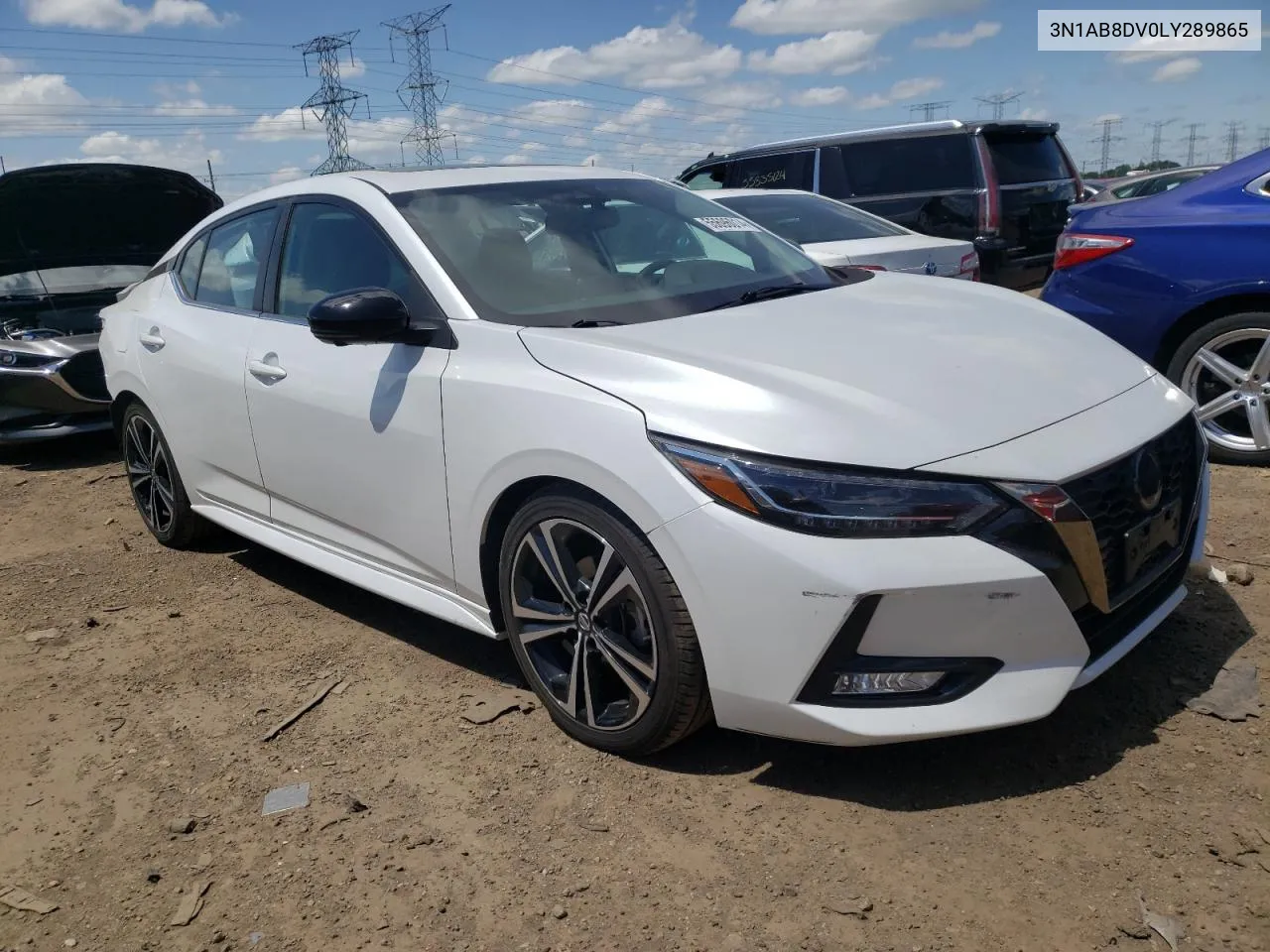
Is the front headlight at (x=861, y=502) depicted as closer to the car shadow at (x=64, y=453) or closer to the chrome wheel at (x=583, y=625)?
the chrome wheel at (x=583, y=625)

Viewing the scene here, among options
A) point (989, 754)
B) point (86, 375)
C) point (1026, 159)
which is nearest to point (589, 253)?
point (989, 754)

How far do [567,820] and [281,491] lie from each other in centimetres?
186

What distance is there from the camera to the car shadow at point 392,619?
3578 millimetres

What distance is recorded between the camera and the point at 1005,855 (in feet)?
7.66

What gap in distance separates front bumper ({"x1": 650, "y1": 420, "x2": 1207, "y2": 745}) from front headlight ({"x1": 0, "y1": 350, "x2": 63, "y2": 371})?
19.0ft

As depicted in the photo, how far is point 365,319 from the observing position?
300 cm

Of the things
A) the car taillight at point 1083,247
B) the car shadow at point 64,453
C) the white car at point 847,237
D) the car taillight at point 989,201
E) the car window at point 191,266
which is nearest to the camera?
the car window at point 191,266

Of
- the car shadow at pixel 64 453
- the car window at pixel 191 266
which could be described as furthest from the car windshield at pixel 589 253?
the car shadow at pixel 64 453

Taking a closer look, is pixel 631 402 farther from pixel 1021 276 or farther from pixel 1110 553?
pixel 1021 276

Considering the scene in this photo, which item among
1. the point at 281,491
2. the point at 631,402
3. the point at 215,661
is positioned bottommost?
the point at 215,661

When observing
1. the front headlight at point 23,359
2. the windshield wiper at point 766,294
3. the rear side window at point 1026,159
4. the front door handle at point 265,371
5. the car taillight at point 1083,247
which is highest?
the rear side window at point 1026,159

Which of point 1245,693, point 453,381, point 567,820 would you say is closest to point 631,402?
point 453,381

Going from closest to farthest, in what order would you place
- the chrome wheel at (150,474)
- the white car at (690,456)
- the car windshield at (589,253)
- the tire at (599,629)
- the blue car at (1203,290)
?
the white car at (690,456), the tire at (599,629), the car windshield at (589,253), the blue car at (1203,290), the chrome wheel at (150,474)

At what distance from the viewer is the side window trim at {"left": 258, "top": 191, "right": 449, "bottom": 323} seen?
3.21 metres
